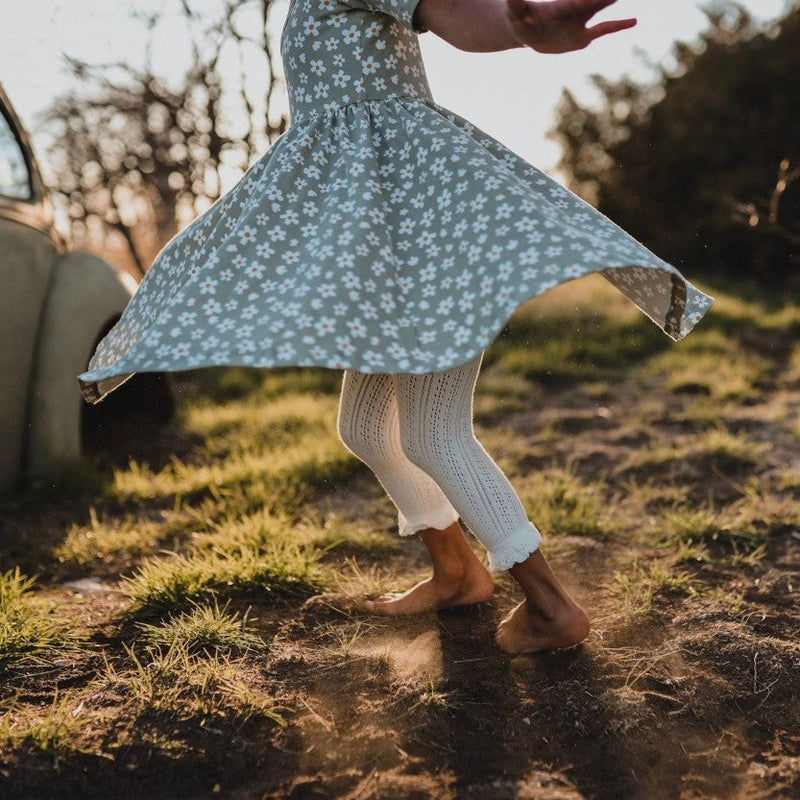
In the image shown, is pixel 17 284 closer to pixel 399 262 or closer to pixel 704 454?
pixel 399 262

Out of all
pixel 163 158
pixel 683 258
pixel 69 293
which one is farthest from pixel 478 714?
pixel 683 258

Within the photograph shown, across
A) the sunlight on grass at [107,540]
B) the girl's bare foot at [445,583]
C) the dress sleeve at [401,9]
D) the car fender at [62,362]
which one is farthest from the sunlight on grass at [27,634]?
the dress sleeve at [401,9]

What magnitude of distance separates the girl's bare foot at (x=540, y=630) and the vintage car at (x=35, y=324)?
87.4 inches

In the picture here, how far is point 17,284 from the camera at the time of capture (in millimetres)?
3340

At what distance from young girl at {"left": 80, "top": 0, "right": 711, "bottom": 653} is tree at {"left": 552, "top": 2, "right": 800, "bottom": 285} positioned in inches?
342

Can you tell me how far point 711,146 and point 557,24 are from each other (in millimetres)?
10258

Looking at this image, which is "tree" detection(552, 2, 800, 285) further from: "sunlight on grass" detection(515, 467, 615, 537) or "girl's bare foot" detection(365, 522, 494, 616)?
"girl's bare foot" detection(365, 522, 494, 616)

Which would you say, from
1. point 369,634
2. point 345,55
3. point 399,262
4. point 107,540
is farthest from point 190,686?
point 345,55

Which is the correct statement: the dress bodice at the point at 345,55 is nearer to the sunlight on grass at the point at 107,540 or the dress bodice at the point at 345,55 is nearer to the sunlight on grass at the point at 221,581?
the sunlight on grass at the point at 221,581

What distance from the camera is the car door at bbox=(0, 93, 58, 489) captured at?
3273 millimetres

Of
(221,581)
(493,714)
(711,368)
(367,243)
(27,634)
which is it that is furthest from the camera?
(711,368)

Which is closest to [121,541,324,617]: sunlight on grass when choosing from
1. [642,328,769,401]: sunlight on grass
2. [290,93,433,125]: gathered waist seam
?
[290,93,433,125]: gathered waist seam

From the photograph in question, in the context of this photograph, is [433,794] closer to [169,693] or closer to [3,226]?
[169,693]

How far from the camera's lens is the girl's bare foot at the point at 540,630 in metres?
1.99
